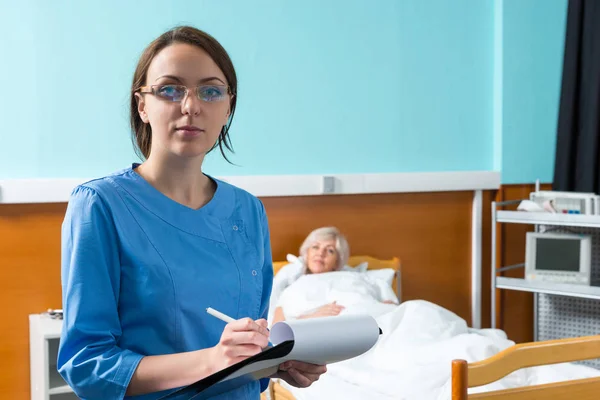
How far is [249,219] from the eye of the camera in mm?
1338

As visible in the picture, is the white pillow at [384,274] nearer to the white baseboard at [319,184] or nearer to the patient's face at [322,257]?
the patient's face at [322,257]

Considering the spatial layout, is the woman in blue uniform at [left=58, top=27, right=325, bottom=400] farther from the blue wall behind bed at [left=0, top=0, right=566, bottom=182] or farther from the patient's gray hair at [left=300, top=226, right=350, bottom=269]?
the patient's gray hair at [left=300, top=226, right=350, bottom=269]

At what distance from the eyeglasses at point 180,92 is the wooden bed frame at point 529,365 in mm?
864

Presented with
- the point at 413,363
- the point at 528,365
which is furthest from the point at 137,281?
the point at 413,363

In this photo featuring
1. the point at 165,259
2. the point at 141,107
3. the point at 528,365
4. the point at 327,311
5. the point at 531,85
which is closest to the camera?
the point at 165,259

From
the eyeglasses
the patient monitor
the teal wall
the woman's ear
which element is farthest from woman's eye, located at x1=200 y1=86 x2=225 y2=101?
the teal wall

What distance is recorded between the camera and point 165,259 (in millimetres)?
1115

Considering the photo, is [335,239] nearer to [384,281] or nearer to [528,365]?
[384,281]

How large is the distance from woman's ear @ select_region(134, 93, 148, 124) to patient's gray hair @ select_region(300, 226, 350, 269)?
214 cm

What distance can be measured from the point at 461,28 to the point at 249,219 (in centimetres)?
285

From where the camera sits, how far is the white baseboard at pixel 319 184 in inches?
113

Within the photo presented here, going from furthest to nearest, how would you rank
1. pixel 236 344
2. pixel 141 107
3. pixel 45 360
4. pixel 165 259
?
pixel 45 360
pixel 141 107
pixel 165 259
pixel 236 344

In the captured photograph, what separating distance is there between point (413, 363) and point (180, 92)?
1542 millimetres

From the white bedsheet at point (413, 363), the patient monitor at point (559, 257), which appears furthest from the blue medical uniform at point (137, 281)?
the patient monitor at point (559, 257)
